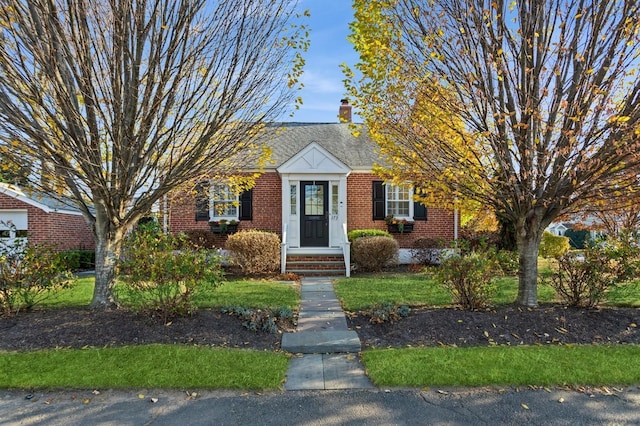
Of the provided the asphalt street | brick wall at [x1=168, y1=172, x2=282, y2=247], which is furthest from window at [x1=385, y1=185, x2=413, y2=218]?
the asphalt street

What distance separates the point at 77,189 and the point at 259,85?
9.91 feet

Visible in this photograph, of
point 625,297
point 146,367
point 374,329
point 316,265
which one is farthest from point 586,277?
point 316,265

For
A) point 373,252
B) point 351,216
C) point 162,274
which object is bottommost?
point 373,252

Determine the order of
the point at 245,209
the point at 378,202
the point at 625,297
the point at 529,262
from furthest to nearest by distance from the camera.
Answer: the point at 378,202 < the point at 245,209 < the point at 625,297 < the point at 529,262

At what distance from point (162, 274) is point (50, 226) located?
12.1m

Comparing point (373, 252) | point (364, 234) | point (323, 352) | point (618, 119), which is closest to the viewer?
point (618, 119)

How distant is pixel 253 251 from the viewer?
34.6 ft

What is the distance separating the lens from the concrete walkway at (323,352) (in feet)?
13.0

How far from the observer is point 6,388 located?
3760 millimetres

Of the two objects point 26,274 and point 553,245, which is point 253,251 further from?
point 553,245

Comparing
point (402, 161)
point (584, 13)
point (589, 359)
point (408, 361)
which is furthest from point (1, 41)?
point (589, 359)

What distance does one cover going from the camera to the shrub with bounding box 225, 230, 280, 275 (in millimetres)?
10516

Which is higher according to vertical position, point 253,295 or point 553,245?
point 553,245

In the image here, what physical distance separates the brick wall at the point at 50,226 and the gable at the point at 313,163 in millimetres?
8782
